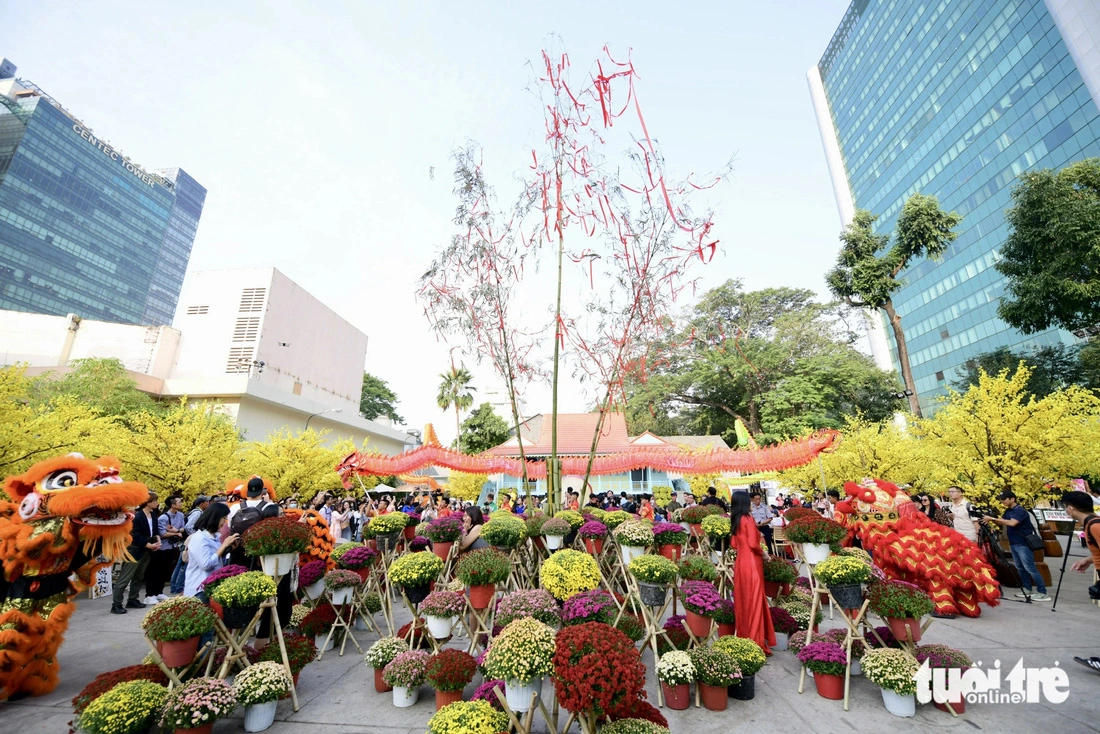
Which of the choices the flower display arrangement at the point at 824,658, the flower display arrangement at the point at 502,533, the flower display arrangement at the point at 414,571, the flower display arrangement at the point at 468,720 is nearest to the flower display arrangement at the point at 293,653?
the flower display arrangement at the point at 414,571

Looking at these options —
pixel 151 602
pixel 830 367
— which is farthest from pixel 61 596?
pixel 830 367

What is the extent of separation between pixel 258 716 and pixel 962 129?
5676 centimetres

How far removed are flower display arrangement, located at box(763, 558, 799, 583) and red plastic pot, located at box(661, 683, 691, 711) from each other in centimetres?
191

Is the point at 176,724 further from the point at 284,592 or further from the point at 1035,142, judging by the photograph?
the point at 1035,142

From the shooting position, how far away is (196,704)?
9.43 ft

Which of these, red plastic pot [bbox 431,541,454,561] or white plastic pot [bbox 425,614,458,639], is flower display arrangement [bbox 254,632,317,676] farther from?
red plastic pot [bbox 431,541,454,561]

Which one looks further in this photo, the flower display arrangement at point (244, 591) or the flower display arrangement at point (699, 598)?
the flower display arrangement at point (699, 598)

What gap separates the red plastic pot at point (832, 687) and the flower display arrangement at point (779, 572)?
49.8 inches

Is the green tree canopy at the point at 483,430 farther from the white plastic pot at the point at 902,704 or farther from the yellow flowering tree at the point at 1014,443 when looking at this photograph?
the white plastic pot at the point at 902,704

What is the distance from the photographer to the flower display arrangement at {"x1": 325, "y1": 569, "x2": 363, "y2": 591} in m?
4.67

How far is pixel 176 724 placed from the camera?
9.24 ft

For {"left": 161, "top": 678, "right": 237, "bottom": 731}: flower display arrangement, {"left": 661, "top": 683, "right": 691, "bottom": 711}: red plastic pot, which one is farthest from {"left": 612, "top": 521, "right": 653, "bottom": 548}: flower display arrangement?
{"left": 161, "top": 678, "right": 237, "bottom": 731}: flower display arrangement

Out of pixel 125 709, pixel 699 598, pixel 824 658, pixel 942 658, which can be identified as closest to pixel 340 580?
pixel 125 709

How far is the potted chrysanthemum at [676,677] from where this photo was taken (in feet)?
11.5
